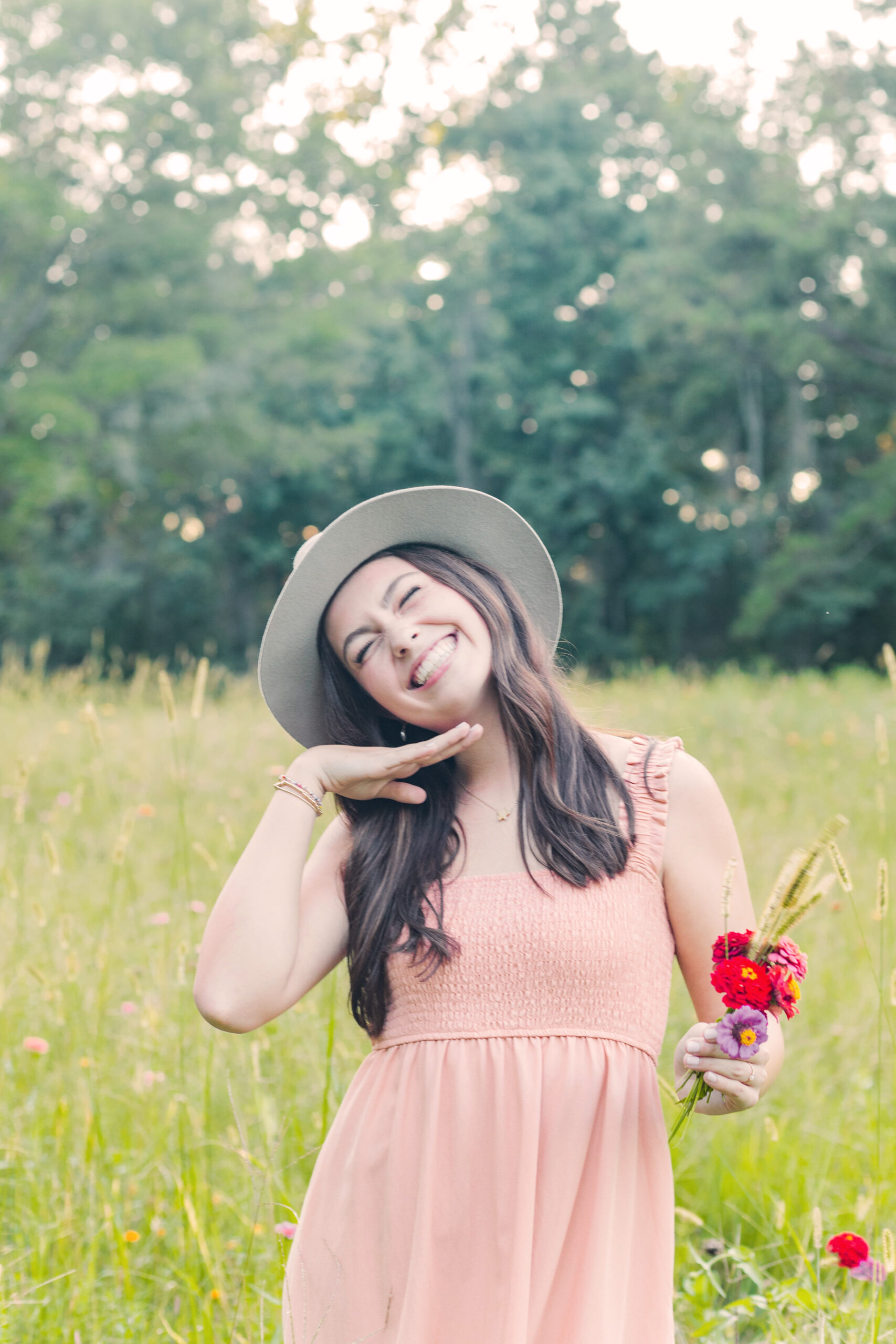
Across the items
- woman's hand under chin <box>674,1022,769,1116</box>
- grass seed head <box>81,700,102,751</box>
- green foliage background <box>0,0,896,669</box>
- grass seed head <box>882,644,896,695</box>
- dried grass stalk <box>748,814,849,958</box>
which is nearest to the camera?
dried grass stalk <box>748,814,849,958</box>

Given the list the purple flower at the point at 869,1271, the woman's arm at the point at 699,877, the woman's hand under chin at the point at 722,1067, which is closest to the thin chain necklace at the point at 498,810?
the woman's arm at the point at 699,877

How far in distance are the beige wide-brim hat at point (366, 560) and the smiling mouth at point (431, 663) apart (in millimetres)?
225

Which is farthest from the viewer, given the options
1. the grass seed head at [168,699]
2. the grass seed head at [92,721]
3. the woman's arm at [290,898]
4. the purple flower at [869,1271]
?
the grass seed head at [92,721]

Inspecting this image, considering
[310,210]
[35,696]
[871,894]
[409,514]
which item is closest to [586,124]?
[310,210]

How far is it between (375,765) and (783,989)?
663mm

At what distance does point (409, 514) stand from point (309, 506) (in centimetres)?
1939

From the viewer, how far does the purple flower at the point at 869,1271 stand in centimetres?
149

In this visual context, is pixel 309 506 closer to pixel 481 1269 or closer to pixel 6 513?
pixel 6 513

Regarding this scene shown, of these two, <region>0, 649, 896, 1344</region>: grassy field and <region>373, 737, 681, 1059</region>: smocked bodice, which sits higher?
<region>373, 737, 681, 1059</region>: smocked bodice

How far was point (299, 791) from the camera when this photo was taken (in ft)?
4.80

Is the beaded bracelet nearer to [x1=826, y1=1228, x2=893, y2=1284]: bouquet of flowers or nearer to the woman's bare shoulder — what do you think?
the woman's bare shoulder

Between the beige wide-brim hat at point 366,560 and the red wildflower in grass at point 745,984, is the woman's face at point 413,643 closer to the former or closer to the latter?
the beige wide-brim hat at point 366,560

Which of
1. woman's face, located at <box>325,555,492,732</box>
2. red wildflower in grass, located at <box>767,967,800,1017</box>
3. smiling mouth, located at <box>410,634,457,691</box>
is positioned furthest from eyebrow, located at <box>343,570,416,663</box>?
red wildflower in grass, located at <box>767,967,800,1017</box>

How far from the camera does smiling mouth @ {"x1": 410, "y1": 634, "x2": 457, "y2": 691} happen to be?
4.75 feet
